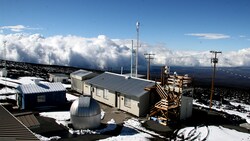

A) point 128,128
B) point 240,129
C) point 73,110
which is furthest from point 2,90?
point 240,129

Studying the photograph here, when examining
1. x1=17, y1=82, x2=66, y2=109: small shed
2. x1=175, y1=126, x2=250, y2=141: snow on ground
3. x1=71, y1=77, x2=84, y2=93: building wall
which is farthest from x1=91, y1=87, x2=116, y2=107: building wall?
x1=175, y1=126, x2=250, y2=141: snow on ground

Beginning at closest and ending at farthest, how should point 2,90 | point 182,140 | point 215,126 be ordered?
1. point 182,140
2. point 215,126
3. point 2,90

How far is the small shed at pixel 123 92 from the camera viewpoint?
3162 cm

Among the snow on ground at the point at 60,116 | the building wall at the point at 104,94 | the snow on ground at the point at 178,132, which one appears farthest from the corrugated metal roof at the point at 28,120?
the building wall at the point at 104,94

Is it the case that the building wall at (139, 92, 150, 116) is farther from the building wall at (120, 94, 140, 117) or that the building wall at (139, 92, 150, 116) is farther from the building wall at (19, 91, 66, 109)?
the building wall at (19, 91, 66, 109)

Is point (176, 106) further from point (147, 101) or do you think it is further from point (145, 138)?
point (145, 138)

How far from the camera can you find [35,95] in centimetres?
3344

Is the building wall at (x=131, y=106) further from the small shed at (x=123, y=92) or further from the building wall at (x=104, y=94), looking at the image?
the building wall at (x=104, y=94)

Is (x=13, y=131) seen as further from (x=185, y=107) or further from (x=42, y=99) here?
(x=185, y=107)

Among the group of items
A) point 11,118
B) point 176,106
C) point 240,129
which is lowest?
point 240,129

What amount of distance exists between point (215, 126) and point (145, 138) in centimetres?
963

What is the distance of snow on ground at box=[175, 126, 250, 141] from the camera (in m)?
25.1

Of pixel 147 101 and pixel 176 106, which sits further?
pixel 147 101

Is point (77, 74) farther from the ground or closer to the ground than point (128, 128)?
farther from the ground
